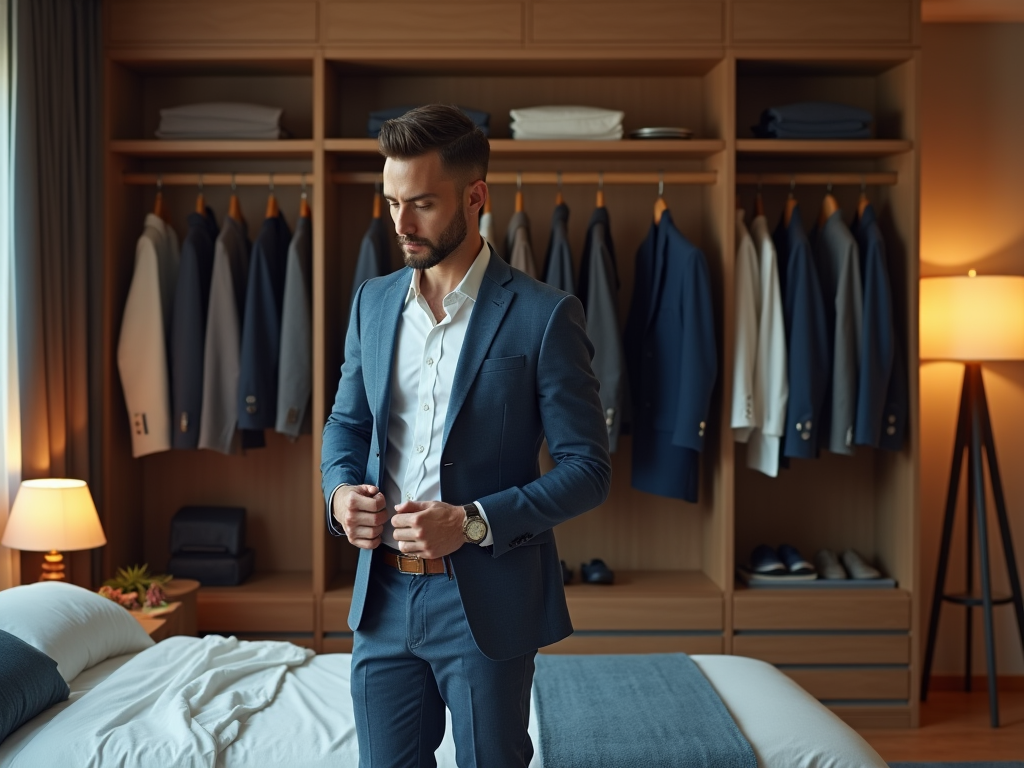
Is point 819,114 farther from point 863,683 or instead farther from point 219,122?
point 219,122

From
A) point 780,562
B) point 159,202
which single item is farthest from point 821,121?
point 159,202

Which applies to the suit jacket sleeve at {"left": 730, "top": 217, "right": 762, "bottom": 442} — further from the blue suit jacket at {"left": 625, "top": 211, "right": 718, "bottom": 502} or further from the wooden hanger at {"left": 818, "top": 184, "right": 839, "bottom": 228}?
the wooden hanger at {"left": 818, "top": 184, "right": 839, "bottom": 228}

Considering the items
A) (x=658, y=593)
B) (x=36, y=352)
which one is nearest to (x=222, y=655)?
(x=36, y=352)

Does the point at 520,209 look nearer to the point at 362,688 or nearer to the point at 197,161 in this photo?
the point at 197,161

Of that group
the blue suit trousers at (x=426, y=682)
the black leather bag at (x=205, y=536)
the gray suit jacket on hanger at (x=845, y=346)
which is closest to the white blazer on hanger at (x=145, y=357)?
the black leather bag at (x=205, y=536)

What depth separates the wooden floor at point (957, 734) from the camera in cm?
338

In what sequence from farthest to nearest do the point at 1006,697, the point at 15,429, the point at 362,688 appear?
the point at 1006,697 → the point at 15,429 → the point at 362,688

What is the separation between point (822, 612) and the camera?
3.61 meters

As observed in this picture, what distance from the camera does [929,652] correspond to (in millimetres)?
3789

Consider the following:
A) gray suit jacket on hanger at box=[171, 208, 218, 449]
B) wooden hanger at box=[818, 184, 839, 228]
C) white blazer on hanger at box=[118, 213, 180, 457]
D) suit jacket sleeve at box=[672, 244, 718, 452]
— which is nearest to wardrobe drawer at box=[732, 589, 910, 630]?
suit jacket sleeve at box=[672, 244, 718, 452]

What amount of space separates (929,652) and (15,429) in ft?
11.0

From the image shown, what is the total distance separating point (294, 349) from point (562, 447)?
227 cm

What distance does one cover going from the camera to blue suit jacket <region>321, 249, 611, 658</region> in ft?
4.99

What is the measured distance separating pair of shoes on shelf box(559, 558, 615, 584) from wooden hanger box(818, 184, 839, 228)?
155 centimetres
